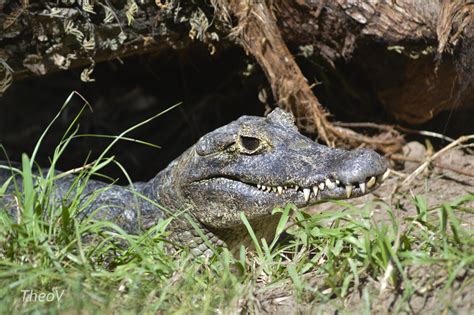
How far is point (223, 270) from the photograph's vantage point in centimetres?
342

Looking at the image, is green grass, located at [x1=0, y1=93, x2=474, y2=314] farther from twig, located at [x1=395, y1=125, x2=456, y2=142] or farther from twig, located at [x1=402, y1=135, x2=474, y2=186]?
twig, located at [x1=395, y1=125, x2=456, y2=142]

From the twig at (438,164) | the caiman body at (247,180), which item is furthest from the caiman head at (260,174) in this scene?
the twig at (438,164)

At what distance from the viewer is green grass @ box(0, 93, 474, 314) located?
2.95 metres

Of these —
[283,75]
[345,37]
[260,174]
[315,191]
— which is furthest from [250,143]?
[345,37]

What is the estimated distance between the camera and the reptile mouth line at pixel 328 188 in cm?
364

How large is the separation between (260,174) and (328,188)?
424 mm

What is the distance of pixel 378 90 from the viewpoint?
5.38 meters

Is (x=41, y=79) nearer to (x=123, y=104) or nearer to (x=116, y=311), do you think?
(x=123, y=104)

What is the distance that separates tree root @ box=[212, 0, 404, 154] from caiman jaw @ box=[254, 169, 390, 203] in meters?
1.28

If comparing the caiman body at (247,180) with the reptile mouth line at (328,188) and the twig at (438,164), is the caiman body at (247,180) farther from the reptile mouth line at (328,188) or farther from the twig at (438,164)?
the twig at (438,164)

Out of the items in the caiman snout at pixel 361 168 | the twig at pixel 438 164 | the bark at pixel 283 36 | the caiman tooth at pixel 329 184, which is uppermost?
the bark at pixel 283 36

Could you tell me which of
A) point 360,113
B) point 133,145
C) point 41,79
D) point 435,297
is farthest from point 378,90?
point 41,79

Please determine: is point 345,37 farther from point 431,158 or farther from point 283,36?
point 431,158

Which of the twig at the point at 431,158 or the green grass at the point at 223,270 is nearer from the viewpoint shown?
the green grass at the point at 223,270
